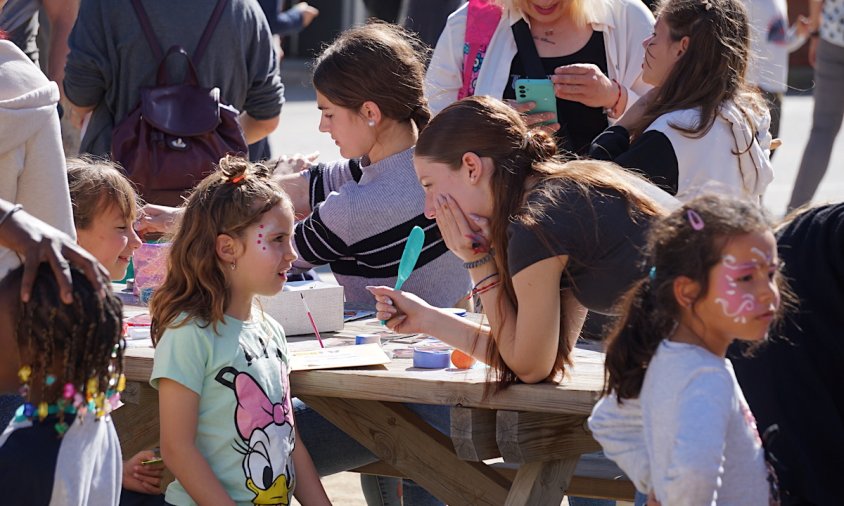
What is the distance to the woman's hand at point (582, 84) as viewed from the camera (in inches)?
155

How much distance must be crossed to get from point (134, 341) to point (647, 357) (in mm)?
1458

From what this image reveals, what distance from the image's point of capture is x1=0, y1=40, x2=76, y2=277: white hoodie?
264 cm

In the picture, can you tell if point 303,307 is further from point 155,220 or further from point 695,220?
point 695,220

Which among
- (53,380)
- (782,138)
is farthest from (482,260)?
(782,138)

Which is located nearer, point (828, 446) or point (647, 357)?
point (647, 357)

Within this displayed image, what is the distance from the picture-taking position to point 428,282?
3641 millimetres

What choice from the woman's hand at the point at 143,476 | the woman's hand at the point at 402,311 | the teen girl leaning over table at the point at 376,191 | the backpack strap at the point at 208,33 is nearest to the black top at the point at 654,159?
the teen girl leaning over table at the point at 376,191

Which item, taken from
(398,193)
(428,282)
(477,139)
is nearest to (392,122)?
(398,193)

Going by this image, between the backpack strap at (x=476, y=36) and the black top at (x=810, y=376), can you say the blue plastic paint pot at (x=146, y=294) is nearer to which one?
the backpack strap at (x=476, y=36)

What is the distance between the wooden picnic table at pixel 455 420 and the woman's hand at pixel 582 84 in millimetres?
1050

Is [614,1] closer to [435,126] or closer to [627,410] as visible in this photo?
[435,126]

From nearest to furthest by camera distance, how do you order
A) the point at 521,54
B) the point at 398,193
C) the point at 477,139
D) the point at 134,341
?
the point at 477,139, the point at 134,341, the point at 398,193, the point at 521,54

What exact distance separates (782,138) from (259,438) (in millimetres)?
10801

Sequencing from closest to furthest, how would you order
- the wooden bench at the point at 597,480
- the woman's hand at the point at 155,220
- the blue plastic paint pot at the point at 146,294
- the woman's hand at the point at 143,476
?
the woman's hand at the point at 143,476 < the wooden bench at the point at 597,480 < the blue plastic paint pot at the point at 146,294 < the woman's hand at the point at 155,220
